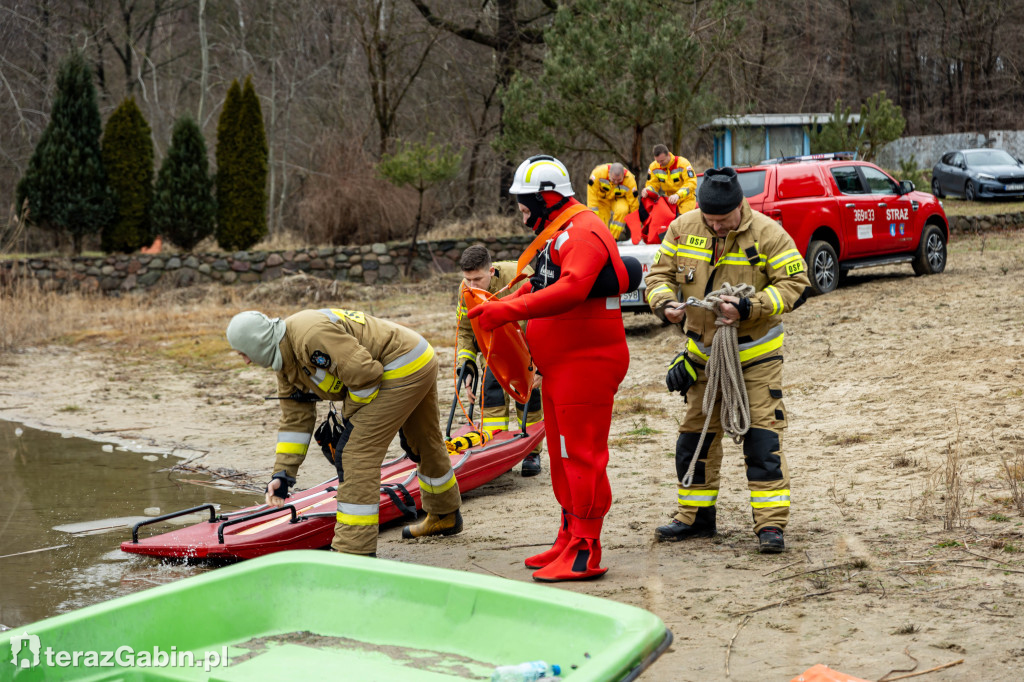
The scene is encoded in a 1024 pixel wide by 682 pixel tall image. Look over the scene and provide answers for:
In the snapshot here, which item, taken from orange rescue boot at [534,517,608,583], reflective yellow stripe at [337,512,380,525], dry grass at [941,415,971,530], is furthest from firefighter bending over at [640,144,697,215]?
reflective yellow stripe at [337,512,380,525]

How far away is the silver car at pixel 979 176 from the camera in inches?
973

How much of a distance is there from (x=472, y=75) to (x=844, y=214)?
16494 mm

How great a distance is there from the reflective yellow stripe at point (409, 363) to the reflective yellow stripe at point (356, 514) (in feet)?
2.37

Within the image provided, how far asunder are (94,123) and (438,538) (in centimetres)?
1779

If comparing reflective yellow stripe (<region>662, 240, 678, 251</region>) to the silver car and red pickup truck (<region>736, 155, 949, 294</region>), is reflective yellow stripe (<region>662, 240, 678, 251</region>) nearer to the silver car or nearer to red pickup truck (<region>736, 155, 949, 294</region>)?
red pickup truck (<region>736, 155, 949, 294</region>)

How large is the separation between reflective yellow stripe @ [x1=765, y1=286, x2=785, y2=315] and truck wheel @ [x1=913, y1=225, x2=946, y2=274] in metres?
10.3

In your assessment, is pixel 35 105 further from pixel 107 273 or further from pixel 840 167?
pixel 840 167

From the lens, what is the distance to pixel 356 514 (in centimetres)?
544

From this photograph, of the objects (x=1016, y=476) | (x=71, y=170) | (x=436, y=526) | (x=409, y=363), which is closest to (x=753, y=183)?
(x=1016, y=476)

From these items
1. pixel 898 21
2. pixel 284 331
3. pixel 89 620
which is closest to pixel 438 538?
pixel 284 331

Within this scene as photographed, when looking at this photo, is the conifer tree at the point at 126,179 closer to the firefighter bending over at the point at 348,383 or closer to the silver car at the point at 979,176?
the firefighter bending over at the point at 348,383

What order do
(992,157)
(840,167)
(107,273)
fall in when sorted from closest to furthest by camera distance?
(840,167) → (107,273) → (992,157)

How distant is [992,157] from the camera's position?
2575 cm

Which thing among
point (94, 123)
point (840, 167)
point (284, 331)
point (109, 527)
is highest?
point (94, 123)
